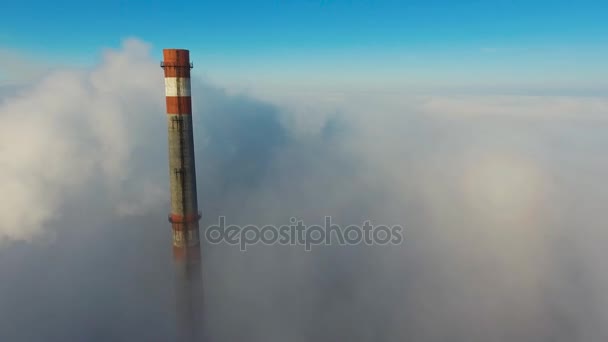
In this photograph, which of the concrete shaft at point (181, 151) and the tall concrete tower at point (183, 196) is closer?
the concrete shaft at point (181, 151)

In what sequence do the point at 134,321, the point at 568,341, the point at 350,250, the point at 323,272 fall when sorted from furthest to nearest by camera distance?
the point at 350,250 → the point at 323,272 → the point at 568,341 → the point at 134,321

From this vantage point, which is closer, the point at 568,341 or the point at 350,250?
the point at 568,341

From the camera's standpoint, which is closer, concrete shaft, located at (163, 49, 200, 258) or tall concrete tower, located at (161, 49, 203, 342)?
concrete shaft, located at (163, 49, 200, 258)

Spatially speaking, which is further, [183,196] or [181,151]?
[183,196]

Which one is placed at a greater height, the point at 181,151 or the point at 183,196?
the point at 181,151

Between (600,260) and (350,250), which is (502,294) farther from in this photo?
(600,260)

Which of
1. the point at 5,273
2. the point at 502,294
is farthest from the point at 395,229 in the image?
the point at 5,273

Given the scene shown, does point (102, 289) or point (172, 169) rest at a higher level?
point (172, 169)

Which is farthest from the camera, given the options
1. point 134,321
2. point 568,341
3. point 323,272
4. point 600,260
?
point 600,260
